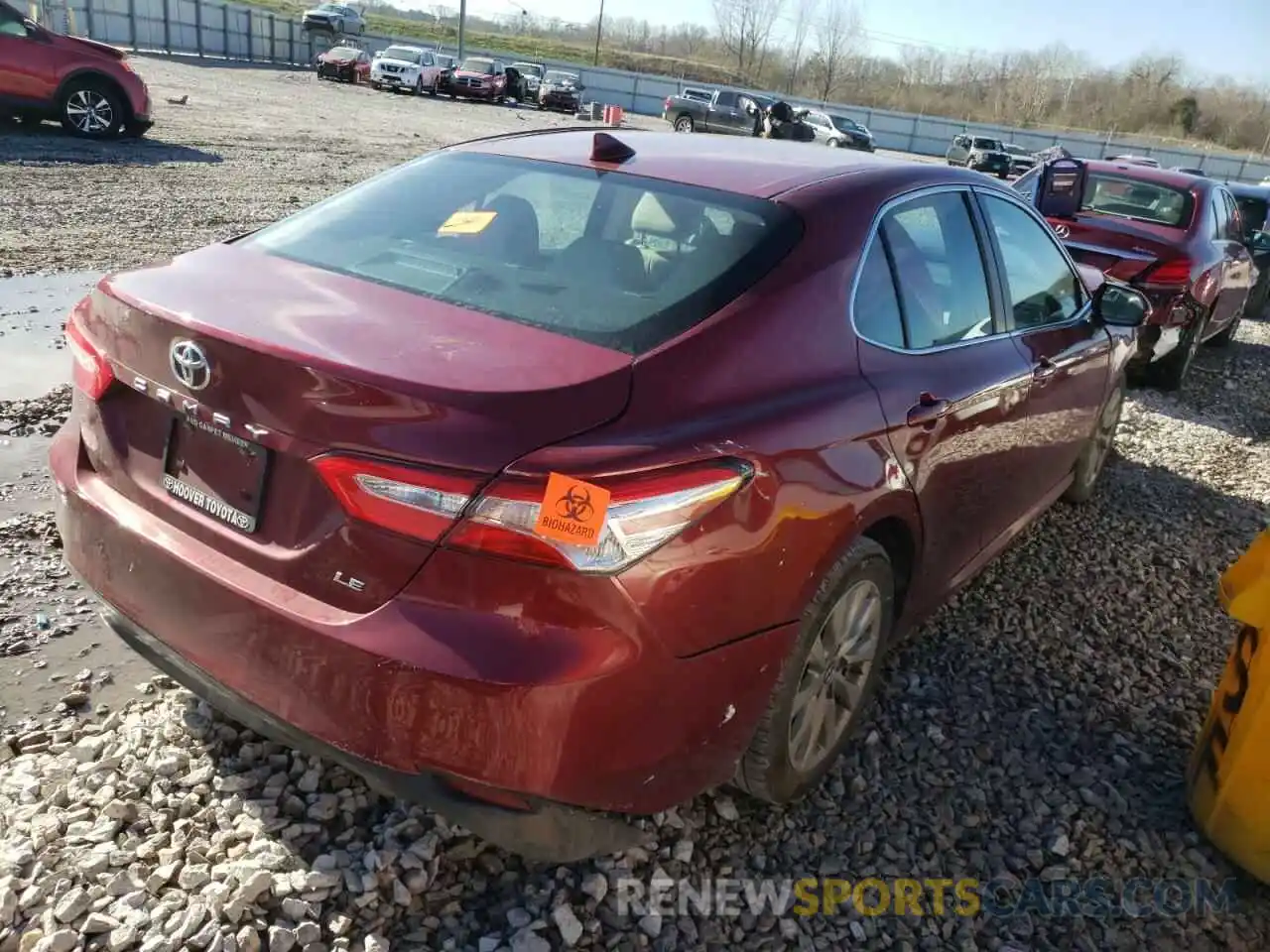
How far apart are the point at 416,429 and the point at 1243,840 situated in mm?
2466

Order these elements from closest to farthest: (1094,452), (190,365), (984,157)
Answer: (190,365) → (1094,452) → (984,157)

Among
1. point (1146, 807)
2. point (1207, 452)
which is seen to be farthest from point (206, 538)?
point (1207, 452)

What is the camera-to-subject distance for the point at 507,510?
71.4 inches

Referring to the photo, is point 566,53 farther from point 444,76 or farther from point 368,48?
point 444,76

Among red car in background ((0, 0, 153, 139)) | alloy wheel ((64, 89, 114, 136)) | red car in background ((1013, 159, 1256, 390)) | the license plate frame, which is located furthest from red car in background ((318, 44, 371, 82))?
the license plate frame

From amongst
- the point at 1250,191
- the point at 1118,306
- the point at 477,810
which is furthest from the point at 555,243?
the point at 1250,191

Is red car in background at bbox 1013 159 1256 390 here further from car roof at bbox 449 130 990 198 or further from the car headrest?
the car headrest

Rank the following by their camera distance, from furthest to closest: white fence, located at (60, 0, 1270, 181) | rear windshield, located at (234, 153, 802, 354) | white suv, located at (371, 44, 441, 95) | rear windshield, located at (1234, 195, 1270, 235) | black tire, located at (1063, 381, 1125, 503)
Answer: white fence, located at (60, 0, 1270, 181), white suv, located at (371, 44, 441, 95), rear windshield, located at (1234, 195, 1270, 235), black tire, located at (1063, 381, 1125, 503), rear windshield, located at (234, 153, 802, 354)

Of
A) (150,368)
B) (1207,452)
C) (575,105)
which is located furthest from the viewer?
(575,105)

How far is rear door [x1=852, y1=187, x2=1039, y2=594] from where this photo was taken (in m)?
2.67

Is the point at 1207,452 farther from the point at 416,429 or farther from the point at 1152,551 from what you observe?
the point at 416,429

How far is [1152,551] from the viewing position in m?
4.81

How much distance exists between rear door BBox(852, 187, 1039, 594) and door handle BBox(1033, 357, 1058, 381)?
10 cm

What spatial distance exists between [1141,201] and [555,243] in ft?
23.6
